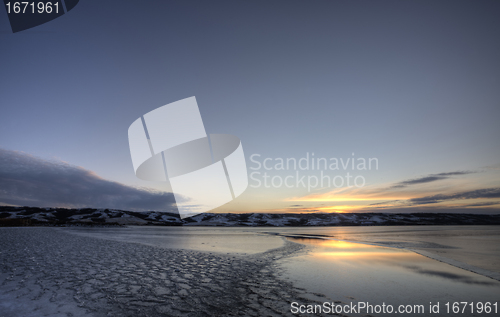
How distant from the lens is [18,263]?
951cm

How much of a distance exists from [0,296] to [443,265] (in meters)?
16.2

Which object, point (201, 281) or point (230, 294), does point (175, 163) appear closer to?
point (201, 281)

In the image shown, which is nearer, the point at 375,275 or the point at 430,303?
the point at 430,303

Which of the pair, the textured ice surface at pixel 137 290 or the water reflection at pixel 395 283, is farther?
the water reflection at pixel 395 283

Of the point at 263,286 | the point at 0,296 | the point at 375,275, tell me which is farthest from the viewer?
the point at 375,275

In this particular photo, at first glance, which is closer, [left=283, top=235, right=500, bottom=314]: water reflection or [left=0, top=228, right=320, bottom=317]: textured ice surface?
[left=0, top=228, right=320, bottom=317]: textured ice surface

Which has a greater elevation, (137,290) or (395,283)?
(137,290)

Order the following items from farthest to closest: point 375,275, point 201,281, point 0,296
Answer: point 375,275, point 201,281, point 0,296

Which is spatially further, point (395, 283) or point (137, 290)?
point (395, 283)

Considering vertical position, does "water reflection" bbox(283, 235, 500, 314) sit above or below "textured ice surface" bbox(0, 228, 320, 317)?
below

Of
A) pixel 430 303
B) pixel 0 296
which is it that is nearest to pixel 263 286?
pixel 430 303

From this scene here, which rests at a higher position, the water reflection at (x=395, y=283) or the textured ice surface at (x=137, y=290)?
the textured ice surface at (x=137, y=290)

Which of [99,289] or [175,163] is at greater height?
[175,163]

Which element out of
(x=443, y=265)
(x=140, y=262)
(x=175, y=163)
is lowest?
(x=443, y=265)
